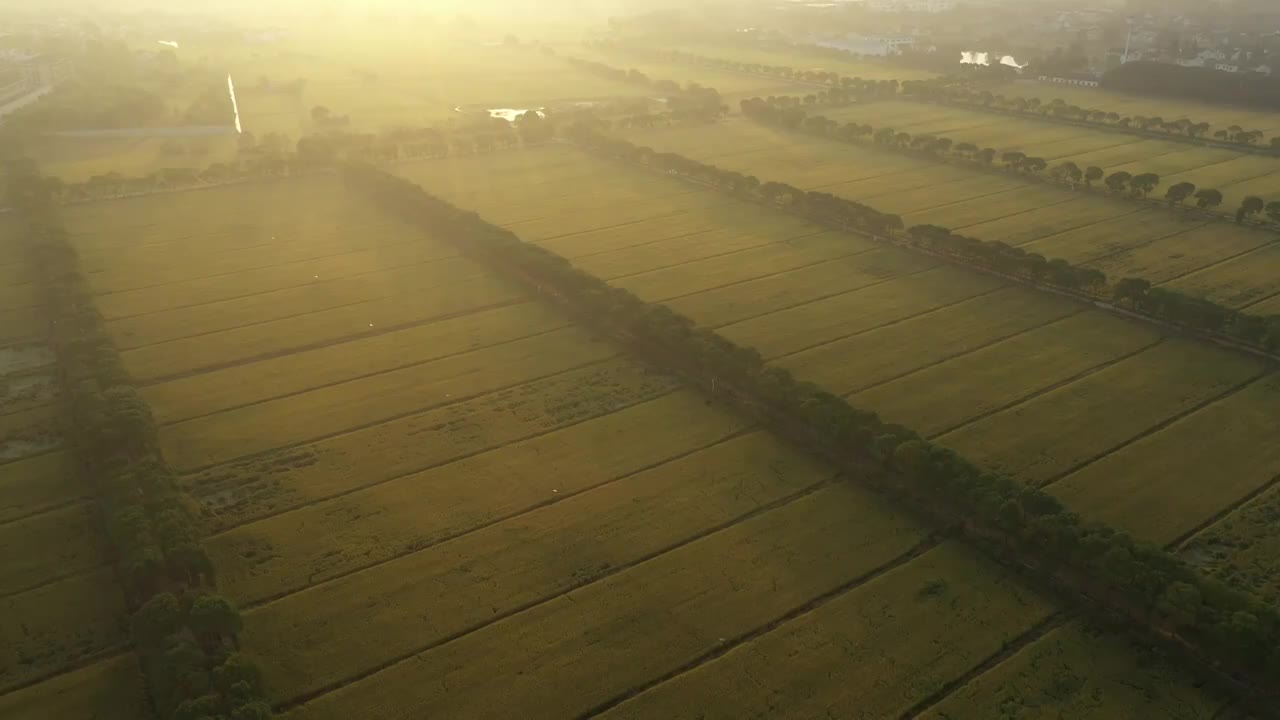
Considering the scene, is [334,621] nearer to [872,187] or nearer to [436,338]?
[436,338]

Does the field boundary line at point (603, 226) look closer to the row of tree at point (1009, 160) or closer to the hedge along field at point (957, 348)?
the hedge along field at point (957, 348)

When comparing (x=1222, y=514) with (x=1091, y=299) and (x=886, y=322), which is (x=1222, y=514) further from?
(x=1091, y=299)

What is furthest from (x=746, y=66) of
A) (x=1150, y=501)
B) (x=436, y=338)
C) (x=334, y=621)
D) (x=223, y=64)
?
(x=334, y=621)

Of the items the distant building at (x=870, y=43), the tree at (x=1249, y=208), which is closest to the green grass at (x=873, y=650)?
the tree at (x=1249, y=208)

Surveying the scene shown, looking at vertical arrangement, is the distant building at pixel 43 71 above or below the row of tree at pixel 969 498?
above

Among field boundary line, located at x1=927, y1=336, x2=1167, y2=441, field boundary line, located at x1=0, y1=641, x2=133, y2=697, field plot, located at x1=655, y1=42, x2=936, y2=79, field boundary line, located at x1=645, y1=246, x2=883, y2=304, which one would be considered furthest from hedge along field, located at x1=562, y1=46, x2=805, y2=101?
field boundary line, located at x1=0, y1=641, x2=133, y2=697

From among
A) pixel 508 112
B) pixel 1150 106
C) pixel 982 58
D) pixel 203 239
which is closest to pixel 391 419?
pixel 203 239

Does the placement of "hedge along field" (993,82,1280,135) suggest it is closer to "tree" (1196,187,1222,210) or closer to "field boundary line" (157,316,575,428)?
"tree" (1196,187,1222,210)
